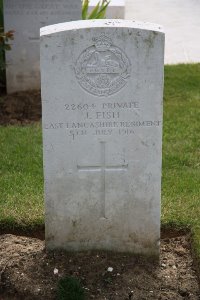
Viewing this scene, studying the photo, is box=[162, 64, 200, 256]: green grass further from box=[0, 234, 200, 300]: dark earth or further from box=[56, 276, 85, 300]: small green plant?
box=[56, 276, 85, 300]: small green plant

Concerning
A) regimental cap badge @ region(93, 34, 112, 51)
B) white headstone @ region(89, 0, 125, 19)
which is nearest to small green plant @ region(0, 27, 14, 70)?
white headstone @ region(89, 0, 125, 19)

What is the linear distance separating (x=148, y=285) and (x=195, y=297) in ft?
1.01

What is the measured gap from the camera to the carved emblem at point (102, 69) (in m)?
4.14

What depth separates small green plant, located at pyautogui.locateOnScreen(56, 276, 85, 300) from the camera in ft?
13.3

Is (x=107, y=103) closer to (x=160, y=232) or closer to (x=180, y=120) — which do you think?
(x=160, y=232)

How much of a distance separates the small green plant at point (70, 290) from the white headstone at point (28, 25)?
14.9ft

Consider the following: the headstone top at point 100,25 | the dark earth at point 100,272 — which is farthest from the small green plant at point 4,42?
the headstone top at point 100,25

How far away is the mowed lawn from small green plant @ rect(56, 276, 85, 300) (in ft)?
2.91

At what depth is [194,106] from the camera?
7793mm

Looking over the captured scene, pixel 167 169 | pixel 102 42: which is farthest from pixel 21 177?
pixel 102 42

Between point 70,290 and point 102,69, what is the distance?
54.2 inches

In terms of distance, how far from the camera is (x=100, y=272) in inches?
173

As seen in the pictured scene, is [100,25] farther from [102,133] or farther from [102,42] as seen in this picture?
[102,133]

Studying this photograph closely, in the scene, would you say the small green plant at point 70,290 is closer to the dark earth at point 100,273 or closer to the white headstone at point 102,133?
the dark earth at point 100,273
